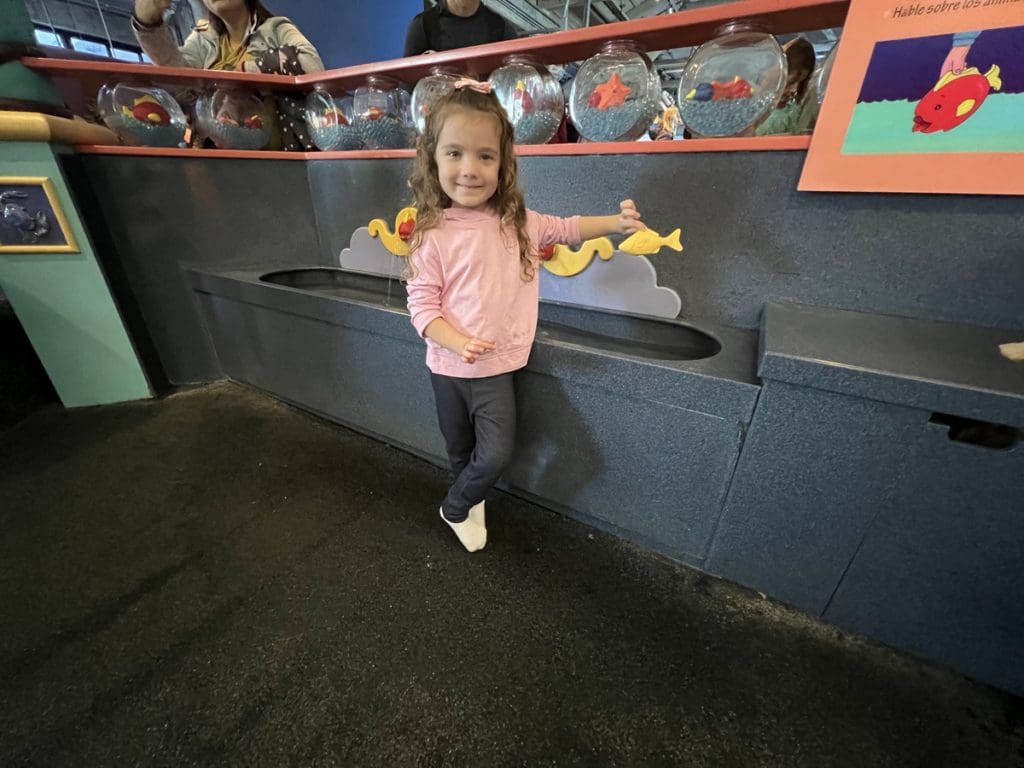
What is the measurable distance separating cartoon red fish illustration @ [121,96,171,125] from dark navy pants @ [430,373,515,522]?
5.23 feet

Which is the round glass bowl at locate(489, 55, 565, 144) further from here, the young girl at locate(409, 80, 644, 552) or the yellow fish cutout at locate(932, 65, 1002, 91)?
the yellow fish cutout at locate(932, 65, 1002, 91)

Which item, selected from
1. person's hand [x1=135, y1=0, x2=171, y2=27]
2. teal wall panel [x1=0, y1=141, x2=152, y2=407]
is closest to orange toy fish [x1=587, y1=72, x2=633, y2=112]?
person's hand [x1=135, y1=0, x2=171, y2=27]

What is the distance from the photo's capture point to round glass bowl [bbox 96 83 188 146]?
148 cm

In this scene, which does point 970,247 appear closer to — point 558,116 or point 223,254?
point 558,116

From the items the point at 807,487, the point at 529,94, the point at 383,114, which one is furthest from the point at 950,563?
the point at 383,114

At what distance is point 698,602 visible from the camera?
0.94 meters

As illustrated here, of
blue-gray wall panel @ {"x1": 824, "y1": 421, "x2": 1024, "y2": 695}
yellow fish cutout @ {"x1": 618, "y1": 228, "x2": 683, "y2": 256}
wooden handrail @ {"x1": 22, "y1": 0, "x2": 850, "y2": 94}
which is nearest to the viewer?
blue-gray wall panel @ {"x1": 824, "y1": 421, "x2": 1024, "y2": 695}

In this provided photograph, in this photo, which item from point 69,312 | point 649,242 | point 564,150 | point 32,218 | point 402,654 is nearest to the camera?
point 402,654

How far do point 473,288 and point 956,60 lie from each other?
3.11 feet

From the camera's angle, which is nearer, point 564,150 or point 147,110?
point 564,150

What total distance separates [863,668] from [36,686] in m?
1.56

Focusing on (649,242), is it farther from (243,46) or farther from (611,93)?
(243,46)

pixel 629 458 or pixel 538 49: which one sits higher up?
pixel 538 49

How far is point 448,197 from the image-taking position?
85 cm
